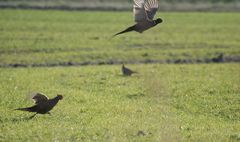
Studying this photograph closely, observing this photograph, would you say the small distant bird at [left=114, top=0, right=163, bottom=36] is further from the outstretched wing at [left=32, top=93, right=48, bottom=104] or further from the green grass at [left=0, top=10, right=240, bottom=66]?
the green grass at [left=0, top=10, right=240, bottom=66]

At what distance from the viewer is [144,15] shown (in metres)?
12.3

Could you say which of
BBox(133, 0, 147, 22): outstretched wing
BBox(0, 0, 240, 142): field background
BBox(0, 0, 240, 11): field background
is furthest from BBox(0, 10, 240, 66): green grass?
BBox(133, 0, 147, 22): outstretched wing

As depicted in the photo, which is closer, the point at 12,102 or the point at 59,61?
the point at 12,102

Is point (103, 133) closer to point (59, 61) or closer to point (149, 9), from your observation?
point (149, 9)

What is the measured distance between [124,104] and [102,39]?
671 inches

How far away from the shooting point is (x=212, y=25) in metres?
41.9

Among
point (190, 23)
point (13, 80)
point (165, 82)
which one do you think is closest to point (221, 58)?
point (165, 82)

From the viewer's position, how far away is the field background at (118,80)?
11.5 metres

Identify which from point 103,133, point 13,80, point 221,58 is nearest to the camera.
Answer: point 103,133

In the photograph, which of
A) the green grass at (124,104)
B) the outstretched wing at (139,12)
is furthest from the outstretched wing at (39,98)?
the outstretched wing at (139,12)

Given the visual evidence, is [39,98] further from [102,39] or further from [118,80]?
[102,39]

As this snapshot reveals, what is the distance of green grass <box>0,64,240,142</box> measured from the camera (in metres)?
11.1

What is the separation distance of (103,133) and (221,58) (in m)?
14.9

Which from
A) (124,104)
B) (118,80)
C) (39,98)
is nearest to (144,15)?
(39,98)
